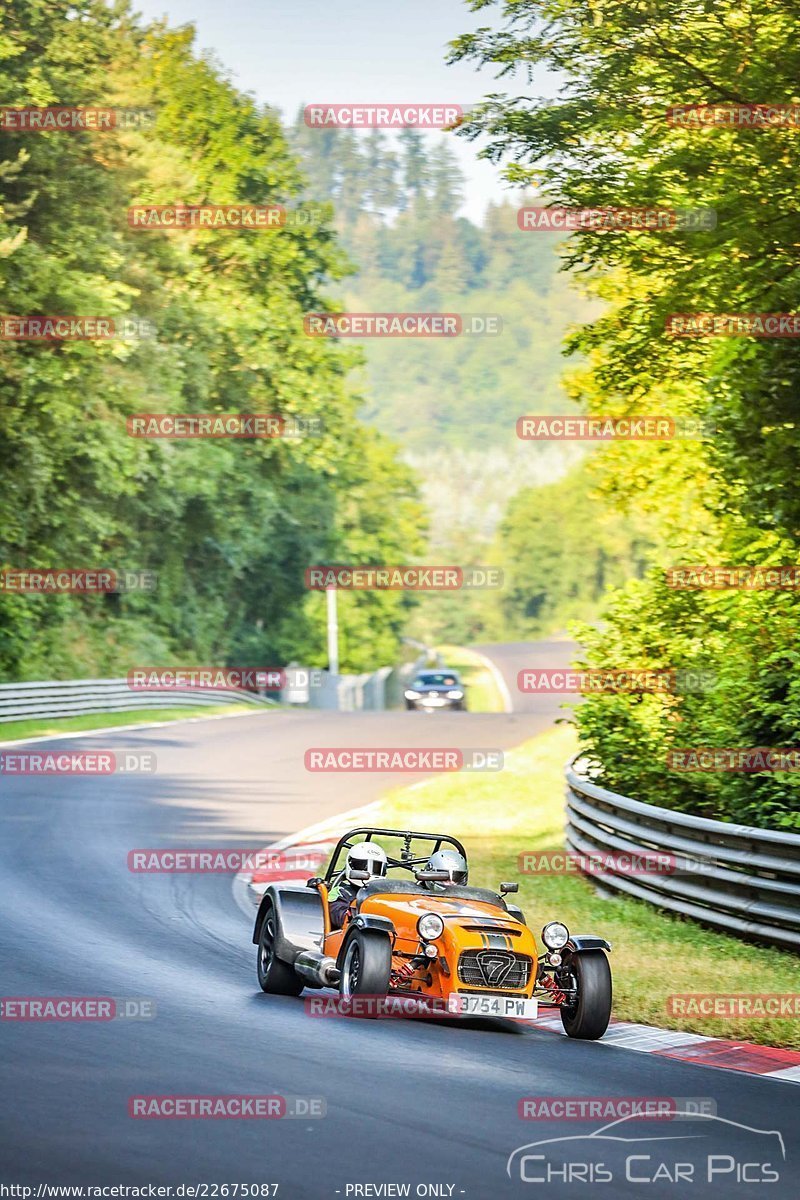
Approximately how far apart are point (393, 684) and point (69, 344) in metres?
57.2

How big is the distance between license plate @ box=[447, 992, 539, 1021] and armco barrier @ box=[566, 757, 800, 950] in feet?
10.7

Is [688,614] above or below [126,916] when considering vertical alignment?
above

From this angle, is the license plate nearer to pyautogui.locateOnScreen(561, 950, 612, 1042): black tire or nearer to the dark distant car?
pyautogui.locateOnScreen(561, 950, 612, 1042): black tire

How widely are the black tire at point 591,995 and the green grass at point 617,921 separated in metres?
0.82

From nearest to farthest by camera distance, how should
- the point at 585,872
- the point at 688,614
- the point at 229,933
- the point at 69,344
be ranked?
the point at 229,933 < the point at 585,872 < the point at 688,614 < the point at 69,344

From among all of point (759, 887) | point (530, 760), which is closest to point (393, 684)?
point (530, 760)

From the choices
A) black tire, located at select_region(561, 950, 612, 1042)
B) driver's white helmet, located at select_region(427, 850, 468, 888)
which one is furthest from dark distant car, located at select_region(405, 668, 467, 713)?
black tire, located at select_region(561, 950, 612, 1042)

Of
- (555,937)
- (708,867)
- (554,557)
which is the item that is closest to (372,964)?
(555,937)

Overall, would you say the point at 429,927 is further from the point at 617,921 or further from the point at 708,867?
the point at 617,921

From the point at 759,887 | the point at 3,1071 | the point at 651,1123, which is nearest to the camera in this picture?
the point at 651,1123

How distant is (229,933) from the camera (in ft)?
48.6

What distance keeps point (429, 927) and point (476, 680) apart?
89.9 m

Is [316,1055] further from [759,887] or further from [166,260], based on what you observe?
[166,260]

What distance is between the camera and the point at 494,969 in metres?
10.2
